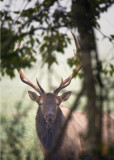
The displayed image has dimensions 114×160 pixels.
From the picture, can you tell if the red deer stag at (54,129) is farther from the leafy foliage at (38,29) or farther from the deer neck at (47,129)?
the leafy foliage at (38,29)

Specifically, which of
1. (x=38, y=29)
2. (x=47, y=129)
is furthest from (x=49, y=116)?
(x=38, y=29)

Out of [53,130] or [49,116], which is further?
[53,130]

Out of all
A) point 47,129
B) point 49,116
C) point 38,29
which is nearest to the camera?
point 38,29

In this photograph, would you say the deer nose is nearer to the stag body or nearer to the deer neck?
the stag body

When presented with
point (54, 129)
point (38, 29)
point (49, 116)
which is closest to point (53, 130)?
point (54, 129)

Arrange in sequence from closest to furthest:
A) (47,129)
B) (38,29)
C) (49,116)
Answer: (38,29)
(49,116)
(47,129)

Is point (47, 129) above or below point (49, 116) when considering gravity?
below

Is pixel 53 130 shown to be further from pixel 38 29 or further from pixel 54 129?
pixel 38 29

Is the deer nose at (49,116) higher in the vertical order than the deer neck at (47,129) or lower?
higher

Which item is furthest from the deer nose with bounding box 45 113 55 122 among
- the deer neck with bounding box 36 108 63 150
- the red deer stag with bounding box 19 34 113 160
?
the deer neck with bounding box 36 108 63 150

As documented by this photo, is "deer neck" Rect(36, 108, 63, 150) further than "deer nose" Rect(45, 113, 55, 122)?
Answer: Yes

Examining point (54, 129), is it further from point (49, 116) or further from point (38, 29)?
point (38, 29)

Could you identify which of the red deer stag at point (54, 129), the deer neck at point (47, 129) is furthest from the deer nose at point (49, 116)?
the deer neck at point (47, 129)

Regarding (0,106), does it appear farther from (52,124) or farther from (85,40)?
(85,40)
